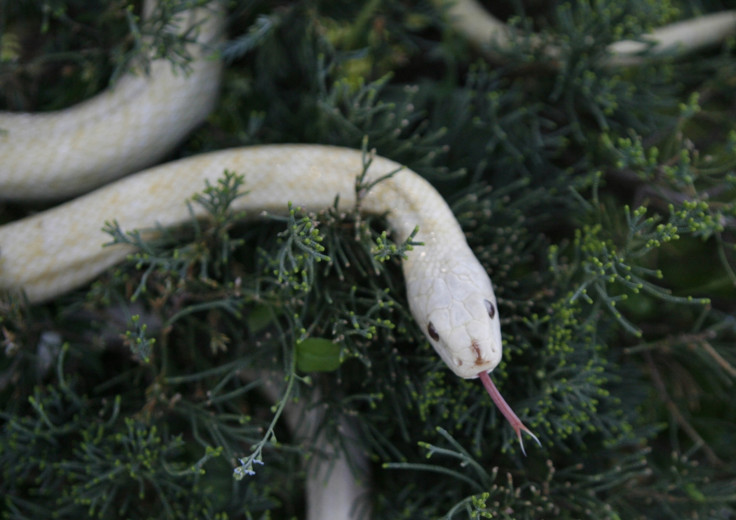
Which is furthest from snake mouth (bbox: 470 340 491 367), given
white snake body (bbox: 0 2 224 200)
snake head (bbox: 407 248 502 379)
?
white snake body (bbox: 0 2 224 200)

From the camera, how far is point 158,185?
1382 millimetres

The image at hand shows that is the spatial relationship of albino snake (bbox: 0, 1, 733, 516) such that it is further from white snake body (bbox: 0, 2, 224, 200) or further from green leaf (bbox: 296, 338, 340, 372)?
green leaf (bbox: 296, 338, 340, 372)

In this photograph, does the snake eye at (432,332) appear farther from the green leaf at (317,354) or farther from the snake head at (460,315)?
the green leaf at (317,354)

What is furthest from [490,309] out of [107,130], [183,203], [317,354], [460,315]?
[107,130]

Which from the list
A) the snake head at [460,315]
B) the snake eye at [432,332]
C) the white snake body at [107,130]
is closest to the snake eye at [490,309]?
the snake head at [460,315]

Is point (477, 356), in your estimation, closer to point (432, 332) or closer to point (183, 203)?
point (432, 332)

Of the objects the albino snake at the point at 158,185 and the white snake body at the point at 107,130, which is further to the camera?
the white snake body at the point at 107,130

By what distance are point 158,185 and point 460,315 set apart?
2.53 ft

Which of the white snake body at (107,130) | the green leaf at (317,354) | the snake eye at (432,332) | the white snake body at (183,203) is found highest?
the white snake body at (107,130)

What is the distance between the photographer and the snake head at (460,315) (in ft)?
3.43

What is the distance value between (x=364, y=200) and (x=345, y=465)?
65 cm

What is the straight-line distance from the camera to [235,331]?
1.38 m

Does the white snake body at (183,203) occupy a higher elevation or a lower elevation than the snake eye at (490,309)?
higher

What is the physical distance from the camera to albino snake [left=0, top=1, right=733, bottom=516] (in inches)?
46.9
